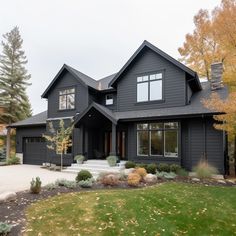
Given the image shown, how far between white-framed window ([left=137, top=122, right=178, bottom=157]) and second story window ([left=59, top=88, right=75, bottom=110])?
19.8 ft

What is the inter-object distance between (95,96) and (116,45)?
10085mm

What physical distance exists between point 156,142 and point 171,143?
0.87 meters

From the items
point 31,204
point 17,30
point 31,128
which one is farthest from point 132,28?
point 31,204

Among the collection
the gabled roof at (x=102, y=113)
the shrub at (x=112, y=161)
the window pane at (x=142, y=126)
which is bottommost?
the shrub at (x=112, y=161)

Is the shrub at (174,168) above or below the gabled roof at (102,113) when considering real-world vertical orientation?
below

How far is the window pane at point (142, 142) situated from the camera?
1384cm

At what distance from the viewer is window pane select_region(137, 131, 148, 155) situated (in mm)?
13837

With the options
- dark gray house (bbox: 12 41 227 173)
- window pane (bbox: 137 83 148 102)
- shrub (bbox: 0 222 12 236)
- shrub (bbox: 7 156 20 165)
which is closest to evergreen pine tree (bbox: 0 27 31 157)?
shrub (bbox: 7 156 20 165)

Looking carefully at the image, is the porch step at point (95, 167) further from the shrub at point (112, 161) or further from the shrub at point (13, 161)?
the shrub at point (13, 161)

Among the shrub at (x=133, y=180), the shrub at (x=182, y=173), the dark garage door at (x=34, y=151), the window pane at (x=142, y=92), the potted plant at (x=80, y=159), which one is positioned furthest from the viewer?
the dark garage door at (x=34, y=151)

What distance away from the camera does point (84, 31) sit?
2039cm

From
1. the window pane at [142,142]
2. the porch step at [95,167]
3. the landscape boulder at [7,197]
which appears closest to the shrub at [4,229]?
the landscape boulder at [7,197]

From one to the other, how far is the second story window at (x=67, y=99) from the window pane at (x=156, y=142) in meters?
6.87

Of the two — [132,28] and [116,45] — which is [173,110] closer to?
[132,28]
